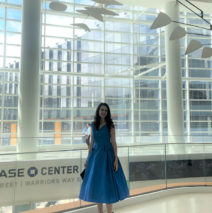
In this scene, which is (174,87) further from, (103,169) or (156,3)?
(103,169)

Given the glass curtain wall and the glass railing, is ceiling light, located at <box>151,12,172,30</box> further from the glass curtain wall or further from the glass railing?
the glass curtain wall

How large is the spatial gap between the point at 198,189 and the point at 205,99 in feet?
35.3

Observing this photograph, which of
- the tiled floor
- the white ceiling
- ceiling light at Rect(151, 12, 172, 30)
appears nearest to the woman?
the tiled floor

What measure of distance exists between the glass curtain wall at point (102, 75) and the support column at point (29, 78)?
2204 millimetres

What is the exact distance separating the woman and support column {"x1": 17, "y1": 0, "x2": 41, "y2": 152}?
21.7 ft

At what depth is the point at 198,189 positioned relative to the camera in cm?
456

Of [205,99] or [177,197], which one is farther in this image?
[205,99]

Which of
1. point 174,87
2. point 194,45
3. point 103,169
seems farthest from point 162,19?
point 174,87

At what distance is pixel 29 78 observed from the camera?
8.91 metres

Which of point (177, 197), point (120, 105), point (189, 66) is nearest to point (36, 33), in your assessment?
point (120, 105)

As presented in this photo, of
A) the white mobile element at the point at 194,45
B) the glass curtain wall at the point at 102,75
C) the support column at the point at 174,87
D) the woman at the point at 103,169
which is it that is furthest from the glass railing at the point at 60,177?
the glass curtain wall at the point at 102,75

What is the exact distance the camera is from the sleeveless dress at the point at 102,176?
104 inches

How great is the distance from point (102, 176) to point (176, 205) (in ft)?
5.82

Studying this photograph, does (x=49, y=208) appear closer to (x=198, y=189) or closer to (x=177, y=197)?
(x=177, y=197)
